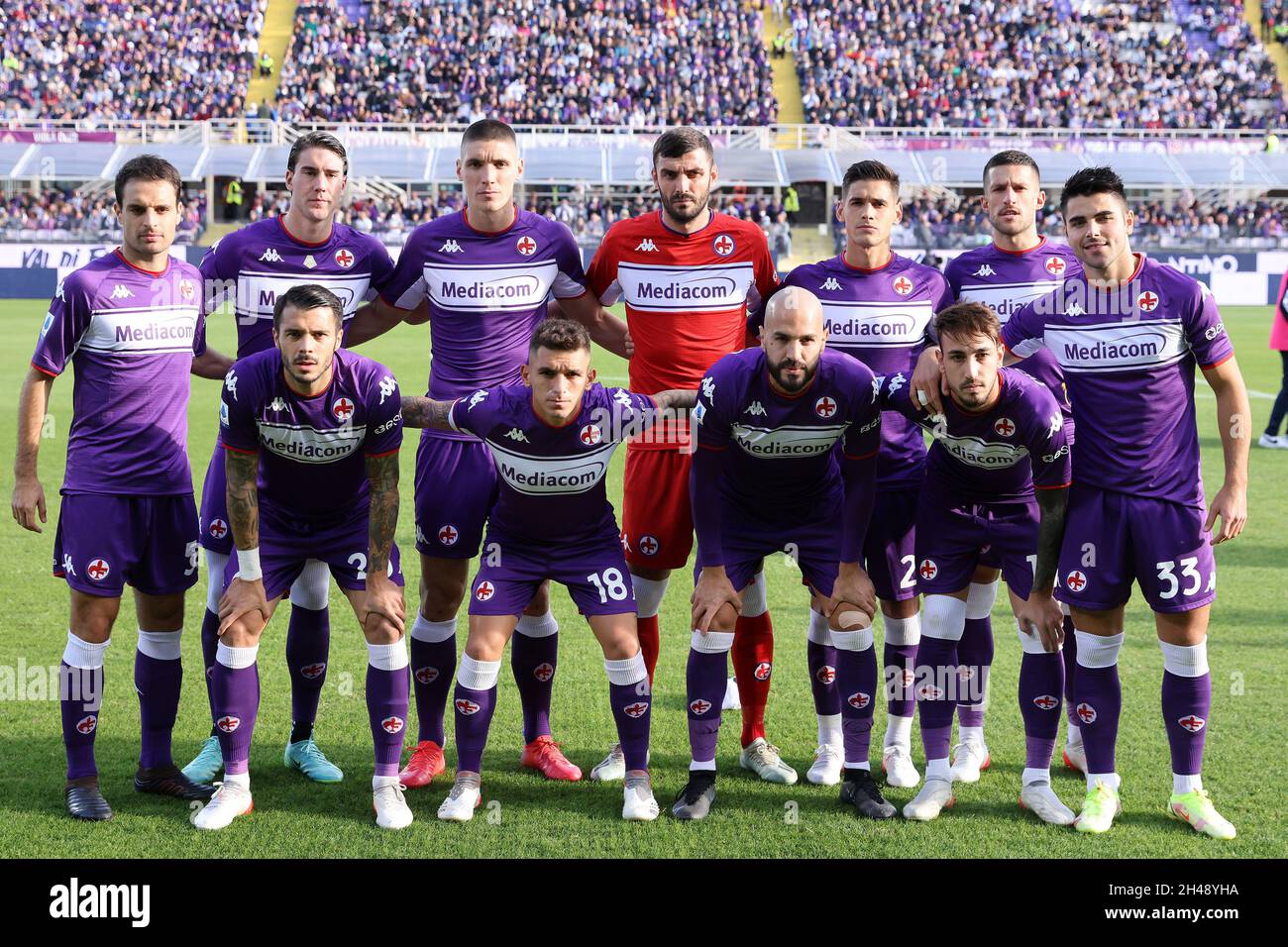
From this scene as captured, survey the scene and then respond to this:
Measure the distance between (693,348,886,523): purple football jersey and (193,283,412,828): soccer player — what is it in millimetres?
1231

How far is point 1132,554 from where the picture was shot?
16.0 ft

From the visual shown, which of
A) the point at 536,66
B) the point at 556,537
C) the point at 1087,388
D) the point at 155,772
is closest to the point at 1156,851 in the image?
Answer: the point at 1087,388

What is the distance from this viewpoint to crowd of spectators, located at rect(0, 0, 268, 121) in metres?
39.8

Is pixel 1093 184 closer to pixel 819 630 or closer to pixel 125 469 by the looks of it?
pixel 819 630

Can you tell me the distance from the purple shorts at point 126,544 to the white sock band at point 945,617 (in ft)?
9.59

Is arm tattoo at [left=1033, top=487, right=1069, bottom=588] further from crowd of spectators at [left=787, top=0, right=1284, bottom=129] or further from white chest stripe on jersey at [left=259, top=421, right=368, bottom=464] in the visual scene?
crowd of spectators at [left=787, top=0, right=1284, bottom=129]

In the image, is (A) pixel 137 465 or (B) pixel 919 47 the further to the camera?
(B) pixel 919 47

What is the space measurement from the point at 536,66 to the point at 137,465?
39.3 meters

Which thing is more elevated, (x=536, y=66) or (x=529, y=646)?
(x=536, y=66)

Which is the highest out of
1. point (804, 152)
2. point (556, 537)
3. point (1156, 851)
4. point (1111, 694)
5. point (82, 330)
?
point (804, 152)

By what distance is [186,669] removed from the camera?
6.77 meters

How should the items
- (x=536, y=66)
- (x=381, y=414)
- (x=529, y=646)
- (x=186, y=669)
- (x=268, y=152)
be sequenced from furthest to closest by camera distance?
(x=536, y=66), (x=268, y=152), (x=186, y=669), (x=529, y=646), (x=381, y=414)

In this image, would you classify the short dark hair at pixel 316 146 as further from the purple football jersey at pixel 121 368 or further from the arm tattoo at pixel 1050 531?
the arm tattoo at pixel 1050 531

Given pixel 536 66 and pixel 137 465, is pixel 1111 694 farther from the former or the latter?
pixel 536 66
